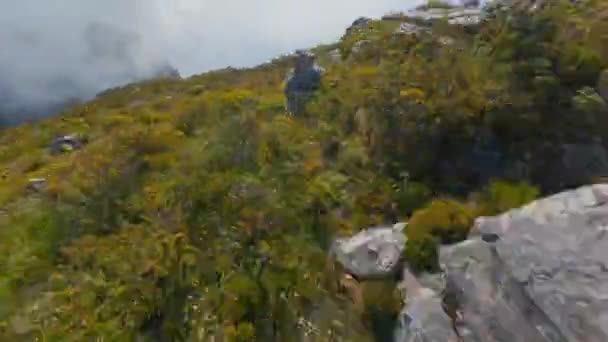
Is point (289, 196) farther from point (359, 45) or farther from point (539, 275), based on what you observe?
point (359, 45)

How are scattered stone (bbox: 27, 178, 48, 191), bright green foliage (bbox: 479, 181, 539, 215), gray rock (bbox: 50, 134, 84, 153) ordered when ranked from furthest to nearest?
gray rock (bbox: 50, 134, 84, 153), scattered stone (bbox: 27, 178, 48, 191), bright green foliage (bbox: 479, 181, 539, 215)

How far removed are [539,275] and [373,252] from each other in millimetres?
2816

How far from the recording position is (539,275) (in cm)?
570

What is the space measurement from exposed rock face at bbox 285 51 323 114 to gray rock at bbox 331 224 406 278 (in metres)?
7.37

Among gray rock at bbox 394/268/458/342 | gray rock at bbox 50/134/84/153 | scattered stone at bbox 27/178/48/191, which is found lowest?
gray rock at bbox 50/134/84/153

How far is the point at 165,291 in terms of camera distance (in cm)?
833

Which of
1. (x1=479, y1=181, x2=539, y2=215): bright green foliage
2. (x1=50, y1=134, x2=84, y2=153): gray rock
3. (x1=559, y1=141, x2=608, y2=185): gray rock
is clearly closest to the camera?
(x1=479, y1=181, x2=539, y2=215): bright green foliage

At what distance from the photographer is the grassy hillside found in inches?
310

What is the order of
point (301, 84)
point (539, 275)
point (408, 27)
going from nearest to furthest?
point (539, 275)
point (301, 84)
point (408, 27)

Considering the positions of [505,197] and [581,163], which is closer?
[505,197]

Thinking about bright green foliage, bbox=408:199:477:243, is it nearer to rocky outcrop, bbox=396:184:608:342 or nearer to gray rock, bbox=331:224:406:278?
gray rock, bbox=331:224:406:278

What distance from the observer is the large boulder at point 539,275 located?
17.1 feet

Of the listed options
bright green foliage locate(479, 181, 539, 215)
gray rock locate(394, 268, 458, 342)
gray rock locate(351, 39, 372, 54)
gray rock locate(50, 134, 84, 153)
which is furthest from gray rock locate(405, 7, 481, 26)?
gray rock locate(50, 134, 84, 153)

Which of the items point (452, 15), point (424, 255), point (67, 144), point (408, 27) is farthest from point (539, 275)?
point (67, 144)
